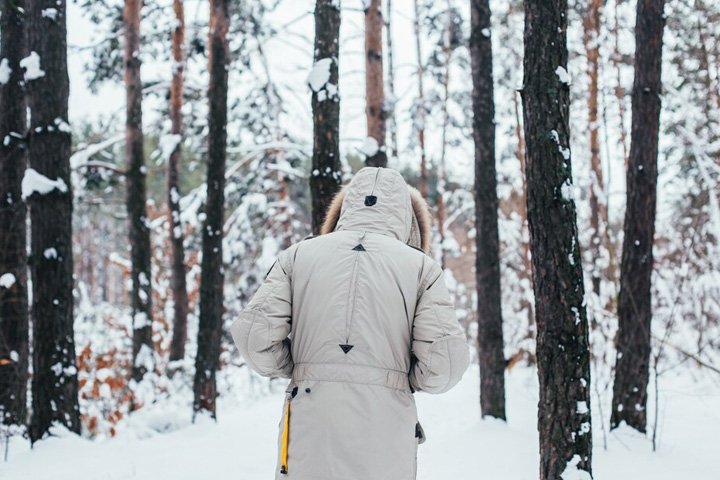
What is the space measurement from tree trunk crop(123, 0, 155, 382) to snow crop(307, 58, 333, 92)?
6.31 meters

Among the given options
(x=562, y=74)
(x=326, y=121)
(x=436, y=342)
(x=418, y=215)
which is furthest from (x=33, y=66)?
(x=436, y=342)

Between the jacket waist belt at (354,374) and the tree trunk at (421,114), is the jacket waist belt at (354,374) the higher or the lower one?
the lower one

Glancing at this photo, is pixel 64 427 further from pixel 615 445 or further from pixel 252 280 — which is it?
pixel 252 280

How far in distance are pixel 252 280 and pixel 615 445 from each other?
1204 centimetres

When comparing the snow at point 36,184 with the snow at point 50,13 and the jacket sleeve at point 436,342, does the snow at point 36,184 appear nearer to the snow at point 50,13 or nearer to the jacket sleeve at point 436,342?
the snow at point 50,13

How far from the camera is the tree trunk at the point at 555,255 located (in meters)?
3.76

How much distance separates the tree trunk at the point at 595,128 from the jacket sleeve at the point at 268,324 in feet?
36.9

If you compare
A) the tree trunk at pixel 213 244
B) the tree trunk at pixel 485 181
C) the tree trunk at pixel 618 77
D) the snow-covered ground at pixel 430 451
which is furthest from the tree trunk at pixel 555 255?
the tree trunk at pixel 618 77

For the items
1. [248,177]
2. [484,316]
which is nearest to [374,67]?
[484,316]

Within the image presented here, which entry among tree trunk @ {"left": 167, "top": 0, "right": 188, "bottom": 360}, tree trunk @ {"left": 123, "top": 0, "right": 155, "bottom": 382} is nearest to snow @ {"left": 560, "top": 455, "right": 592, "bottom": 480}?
tree trunk @ {"left": 123, "top": 0, "right": 155, "bottom": 382}

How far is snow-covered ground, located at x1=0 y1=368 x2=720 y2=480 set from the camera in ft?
16.9

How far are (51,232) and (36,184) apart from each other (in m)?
0.52

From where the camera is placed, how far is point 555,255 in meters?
3.79

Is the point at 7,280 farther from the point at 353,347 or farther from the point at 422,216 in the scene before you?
the point at 353,347
